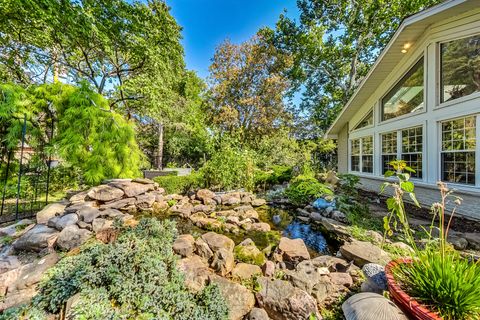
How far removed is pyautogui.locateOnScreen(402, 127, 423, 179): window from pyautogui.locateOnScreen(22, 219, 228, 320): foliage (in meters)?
6.74

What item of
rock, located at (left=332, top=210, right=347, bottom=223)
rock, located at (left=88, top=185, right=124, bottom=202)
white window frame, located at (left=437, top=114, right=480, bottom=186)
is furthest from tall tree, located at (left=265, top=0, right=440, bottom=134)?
rock, located at (left=88, top=185, right=124, bottom=202)

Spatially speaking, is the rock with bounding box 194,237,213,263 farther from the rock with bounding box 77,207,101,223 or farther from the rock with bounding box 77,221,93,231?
the rock with bounding box 77,207,101,223

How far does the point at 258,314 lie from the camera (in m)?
2.06

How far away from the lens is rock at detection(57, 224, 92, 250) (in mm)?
3184

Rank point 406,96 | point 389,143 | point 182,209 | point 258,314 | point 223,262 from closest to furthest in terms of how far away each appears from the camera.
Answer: point 258,314 → point 223,262 → point 182,209 → point 406,96 → point 389,143

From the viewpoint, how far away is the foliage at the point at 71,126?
15.1ft

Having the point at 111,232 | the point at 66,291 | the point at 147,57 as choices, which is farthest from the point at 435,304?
the point at 147,57

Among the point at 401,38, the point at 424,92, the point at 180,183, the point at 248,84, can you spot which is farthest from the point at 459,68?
the point at 248,84

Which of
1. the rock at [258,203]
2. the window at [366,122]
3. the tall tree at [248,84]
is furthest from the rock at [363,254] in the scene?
the tall tree at [248,84]

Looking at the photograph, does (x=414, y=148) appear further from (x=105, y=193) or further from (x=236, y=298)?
(x=105, y=193)

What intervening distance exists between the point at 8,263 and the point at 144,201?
2.94 meters

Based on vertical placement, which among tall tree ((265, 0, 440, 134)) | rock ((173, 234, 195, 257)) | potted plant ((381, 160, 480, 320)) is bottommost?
rock ((173, 234, 195, 257))

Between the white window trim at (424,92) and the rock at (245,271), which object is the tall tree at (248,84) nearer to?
the white window trim at (424,92)

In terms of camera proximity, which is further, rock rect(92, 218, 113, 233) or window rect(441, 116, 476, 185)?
window rect(441, 116, 476, 185)
